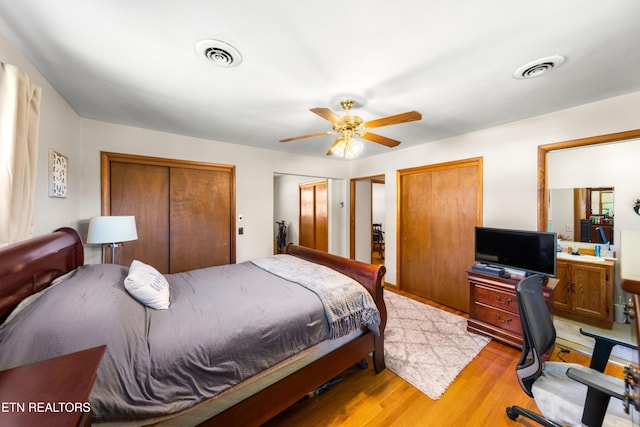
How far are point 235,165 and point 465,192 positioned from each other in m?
3.33

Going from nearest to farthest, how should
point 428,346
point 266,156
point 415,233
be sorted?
point 428,346 → point 415,233 → point 266,156

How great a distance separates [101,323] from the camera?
3.48 feet

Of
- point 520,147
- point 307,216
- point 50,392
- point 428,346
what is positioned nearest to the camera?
point 50,392

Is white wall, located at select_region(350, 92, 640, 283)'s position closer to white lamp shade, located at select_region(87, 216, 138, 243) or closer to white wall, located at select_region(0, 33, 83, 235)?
white wall, located at select_region(0, 33, 83, 235)

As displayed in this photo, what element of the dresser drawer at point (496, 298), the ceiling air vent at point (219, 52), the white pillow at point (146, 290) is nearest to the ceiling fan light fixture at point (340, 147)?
the ceiling air vent at point (219, 52)

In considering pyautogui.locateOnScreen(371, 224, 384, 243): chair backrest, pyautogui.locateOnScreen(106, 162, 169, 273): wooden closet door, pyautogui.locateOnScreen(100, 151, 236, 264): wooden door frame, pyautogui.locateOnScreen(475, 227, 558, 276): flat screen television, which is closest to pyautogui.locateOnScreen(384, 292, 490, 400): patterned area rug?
pyautogui.locateOnScreen(475, 227, 558, 276): flat screen television

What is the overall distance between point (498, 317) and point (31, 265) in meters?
3.74

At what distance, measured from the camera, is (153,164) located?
302 centimetres

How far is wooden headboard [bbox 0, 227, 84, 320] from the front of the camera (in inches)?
41.8

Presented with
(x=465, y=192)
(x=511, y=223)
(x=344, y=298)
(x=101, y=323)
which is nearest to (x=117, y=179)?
A: (x=101, y=323)

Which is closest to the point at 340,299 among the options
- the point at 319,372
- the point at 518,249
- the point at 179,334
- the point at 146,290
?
the point at 319,372

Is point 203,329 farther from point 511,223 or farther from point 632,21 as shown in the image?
point 511,223

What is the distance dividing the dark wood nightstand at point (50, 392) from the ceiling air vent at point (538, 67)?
2.72 m

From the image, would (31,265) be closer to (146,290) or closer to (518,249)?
(146,290)
